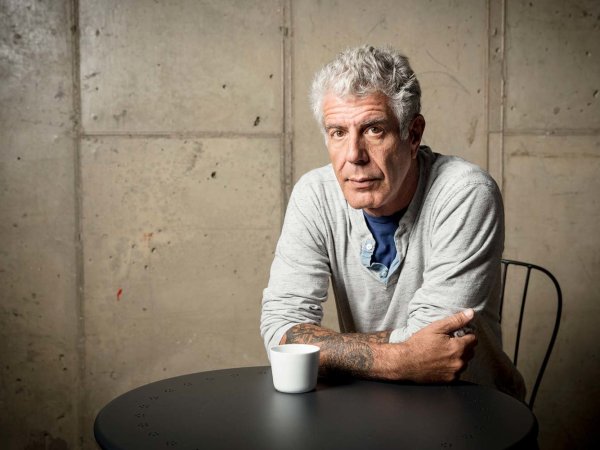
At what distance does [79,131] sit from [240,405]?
6.06ft

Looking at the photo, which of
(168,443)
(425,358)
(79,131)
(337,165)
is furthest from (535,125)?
(168,443)

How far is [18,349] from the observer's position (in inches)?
111

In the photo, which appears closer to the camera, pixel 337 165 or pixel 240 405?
pixel 240 405

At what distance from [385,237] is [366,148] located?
268 millimetres

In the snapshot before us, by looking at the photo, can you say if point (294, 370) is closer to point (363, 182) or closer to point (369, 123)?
point (363, 182)

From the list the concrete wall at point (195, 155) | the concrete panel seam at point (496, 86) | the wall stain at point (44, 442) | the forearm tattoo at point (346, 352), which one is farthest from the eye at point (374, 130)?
the wall stain at point (44, 442)

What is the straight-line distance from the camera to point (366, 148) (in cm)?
182

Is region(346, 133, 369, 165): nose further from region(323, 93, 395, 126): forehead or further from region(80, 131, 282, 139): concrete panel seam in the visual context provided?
region(80, 131, 282, 139): concrete panel seam

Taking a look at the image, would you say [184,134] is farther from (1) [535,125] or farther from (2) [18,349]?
(1) [535,125]

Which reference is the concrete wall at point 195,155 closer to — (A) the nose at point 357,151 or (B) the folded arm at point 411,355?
(A) the nose at point 357,151

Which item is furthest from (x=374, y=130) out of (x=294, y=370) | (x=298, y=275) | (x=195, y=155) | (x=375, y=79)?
(x=195, y=155)

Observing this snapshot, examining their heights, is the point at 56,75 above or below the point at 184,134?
above

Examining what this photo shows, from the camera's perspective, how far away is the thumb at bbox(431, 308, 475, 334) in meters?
1.50

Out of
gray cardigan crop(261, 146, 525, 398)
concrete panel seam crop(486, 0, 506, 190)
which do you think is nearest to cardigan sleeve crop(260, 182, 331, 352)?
gray cardigan crop(261, 146, 525, 398)
